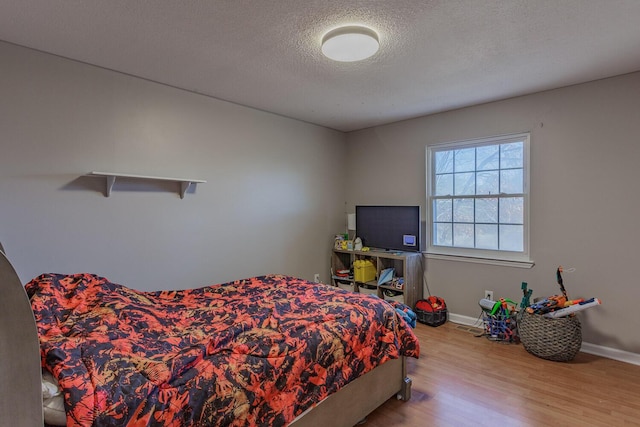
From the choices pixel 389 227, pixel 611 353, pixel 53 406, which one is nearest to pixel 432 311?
pixel 389 227

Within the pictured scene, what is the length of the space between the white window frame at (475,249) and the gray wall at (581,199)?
6cm

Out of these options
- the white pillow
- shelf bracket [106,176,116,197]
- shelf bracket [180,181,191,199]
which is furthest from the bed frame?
shelf bracket [180,181,191,199]

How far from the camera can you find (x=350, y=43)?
2012mm

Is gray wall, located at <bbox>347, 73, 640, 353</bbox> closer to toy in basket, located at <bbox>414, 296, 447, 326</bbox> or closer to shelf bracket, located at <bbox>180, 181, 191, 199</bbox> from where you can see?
toy in basket, located at <bbox>414, 296, 447, 326</bbox>

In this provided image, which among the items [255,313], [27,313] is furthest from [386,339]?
[27,313]

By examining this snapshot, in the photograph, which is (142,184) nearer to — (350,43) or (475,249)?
(350,43)

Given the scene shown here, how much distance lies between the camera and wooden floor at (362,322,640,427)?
2.03 m

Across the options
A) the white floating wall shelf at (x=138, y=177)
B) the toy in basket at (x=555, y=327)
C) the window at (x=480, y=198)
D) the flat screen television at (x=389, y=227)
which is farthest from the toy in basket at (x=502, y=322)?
the white floating wall shelf at (x=138, y=177)

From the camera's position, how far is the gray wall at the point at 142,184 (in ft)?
7.32

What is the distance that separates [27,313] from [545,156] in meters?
3.77

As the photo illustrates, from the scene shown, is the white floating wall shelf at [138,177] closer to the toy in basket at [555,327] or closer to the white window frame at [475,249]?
the white window frame at [475,249]

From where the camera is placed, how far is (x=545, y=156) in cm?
311

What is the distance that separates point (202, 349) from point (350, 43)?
6.17 feet

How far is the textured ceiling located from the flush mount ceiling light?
1.8 inches
